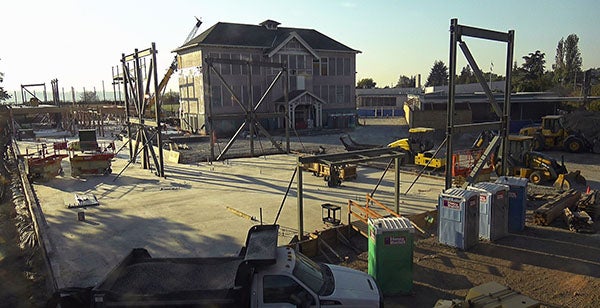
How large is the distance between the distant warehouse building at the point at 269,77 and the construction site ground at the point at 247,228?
70.5ft

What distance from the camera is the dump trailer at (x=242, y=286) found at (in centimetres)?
680

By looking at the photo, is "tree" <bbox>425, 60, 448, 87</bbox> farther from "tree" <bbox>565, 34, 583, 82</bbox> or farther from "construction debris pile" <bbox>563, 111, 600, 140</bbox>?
"construction debris pile" <bbox>563, 111, 600, 140</bbox>

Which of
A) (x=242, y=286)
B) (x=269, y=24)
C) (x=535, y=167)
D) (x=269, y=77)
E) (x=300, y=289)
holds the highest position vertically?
(x=269, y=24)

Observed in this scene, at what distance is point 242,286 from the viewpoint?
6.79 m

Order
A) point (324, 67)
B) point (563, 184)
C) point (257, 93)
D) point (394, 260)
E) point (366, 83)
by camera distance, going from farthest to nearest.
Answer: point (366, 83), point (324, 67), point (257, 93), point (563, 184), point (394, 260)

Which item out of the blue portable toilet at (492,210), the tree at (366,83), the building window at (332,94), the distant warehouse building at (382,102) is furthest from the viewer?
the tree at (366,83)

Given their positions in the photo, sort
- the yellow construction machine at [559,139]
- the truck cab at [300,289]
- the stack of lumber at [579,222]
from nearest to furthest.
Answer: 1. the truck cab at [300,289]
2. the stack of lumber at [579,222]
3. the yellow construction machine at [559,139]

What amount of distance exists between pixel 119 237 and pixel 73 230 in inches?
83.7

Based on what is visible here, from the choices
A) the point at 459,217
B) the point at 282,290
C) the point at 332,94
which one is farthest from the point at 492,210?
the point at 332,94

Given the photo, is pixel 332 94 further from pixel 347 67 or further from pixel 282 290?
pixel 282 290

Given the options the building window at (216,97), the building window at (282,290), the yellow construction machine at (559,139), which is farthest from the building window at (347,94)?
the building window at (282,290)

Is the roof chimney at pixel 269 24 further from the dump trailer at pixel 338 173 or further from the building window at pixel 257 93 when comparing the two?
the dump trailer at pixel 338 173

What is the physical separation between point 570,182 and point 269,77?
1409 inches

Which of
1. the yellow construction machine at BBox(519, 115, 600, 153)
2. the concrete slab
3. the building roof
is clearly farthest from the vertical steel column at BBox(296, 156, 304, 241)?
the building roof
